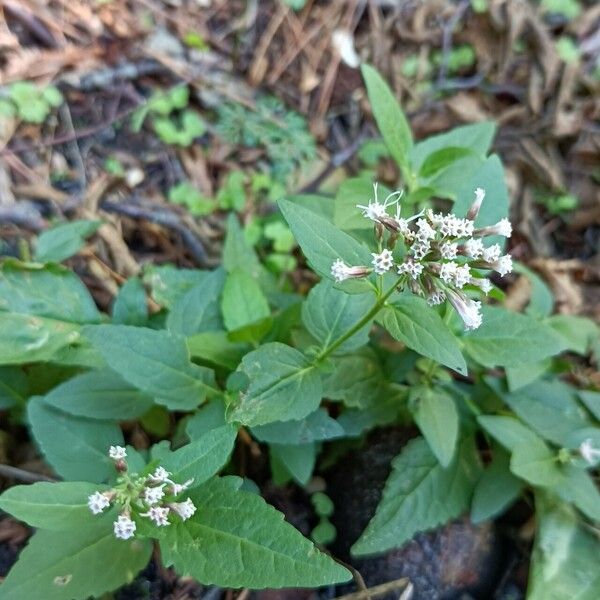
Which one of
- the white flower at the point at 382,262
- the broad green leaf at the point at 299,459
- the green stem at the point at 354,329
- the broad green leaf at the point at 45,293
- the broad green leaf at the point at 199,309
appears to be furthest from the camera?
the broad green leaf at the point at 199,309

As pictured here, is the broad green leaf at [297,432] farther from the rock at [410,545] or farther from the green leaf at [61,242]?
the green leaf at [61,242]

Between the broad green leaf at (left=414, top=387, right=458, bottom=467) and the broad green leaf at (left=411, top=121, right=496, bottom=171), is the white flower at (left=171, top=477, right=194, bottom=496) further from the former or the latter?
the broad green leaf at (left=411, top=121, right=496, bottom=171)

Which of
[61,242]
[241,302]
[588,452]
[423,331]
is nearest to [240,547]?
[423,331]

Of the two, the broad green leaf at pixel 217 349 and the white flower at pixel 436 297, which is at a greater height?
the white flower at pixel 436 297

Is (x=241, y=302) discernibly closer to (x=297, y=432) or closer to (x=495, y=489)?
(x=297, y=432)

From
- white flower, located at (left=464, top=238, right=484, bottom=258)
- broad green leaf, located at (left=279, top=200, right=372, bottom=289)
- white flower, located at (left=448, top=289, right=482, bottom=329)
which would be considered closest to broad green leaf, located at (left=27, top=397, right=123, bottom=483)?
broad green leaf, located at (left=279, top=200, right=372, bottom=289)

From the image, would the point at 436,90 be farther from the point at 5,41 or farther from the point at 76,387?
the point at 76,387

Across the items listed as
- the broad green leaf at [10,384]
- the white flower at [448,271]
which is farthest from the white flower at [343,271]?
the broad green leaf at [10,384]

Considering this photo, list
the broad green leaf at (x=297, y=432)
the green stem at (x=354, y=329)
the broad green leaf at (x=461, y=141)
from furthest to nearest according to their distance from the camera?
1. the broad green leaf at (x=461, y=141)
2. the broad green leaf at (x=297, y=432)
3. the green stem at (x=354, y=329)
